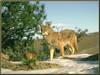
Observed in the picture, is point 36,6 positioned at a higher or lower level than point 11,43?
higher

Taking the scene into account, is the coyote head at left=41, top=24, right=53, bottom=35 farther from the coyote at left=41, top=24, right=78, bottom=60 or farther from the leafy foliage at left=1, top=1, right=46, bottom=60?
the leafy foliage at left=1, top=1, right=46, bottom=60

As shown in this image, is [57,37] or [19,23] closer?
[57,37]

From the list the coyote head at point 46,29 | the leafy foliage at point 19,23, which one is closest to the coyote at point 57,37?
the coyote head at point 46,29

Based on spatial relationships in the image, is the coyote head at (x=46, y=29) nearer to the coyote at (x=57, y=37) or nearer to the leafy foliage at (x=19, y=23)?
the coyote at (x=57, y=37)

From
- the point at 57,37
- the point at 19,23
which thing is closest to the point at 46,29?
the point at 57,37

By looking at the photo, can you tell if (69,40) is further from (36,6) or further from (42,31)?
(36,6)

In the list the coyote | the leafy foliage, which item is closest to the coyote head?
the coyote

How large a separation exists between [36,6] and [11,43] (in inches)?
103

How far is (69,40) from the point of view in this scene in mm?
16641

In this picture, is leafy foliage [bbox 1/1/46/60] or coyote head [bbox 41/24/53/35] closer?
coyote head [bbox 41/24/53/35]

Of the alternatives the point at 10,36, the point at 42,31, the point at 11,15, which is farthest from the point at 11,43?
the point at 42,31

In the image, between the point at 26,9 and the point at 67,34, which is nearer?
the point at 67,34

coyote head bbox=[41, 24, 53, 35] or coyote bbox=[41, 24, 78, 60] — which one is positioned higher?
coyote head bbox=[41, 24, 53, 35]

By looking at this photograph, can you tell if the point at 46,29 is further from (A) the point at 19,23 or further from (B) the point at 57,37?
(A) the point at 19,23
